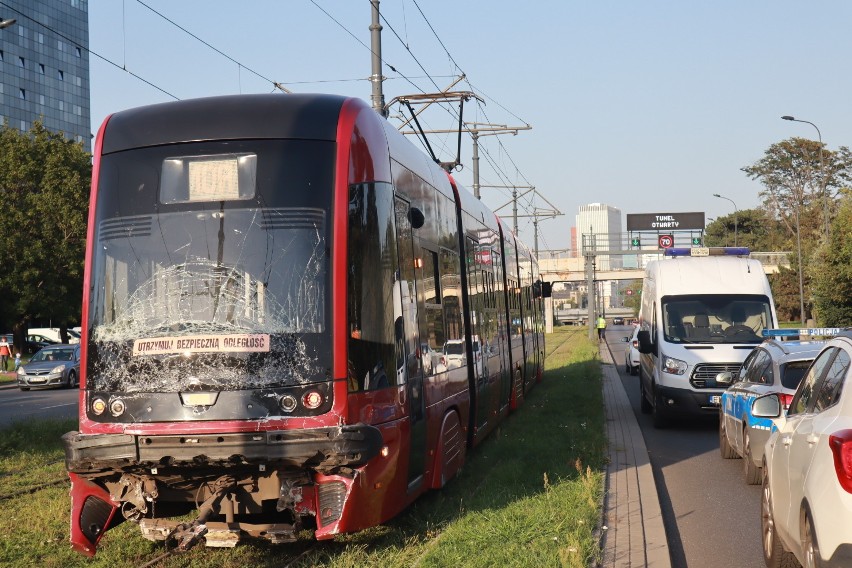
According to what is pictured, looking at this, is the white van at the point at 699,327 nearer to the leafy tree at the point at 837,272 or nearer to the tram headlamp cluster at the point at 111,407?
the tram headlamp cluster at the point at 111,407

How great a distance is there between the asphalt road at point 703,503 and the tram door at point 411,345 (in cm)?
210

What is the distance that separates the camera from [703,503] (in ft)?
34.0

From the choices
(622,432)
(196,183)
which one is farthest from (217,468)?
(622,432)

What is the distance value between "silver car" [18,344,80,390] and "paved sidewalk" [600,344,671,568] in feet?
77.0

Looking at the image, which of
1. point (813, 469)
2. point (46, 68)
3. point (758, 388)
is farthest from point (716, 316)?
point (46, 68)

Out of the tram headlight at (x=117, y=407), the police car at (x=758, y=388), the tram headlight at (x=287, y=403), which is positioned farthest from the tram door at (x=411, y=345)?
the police car at (x=758, y=388)

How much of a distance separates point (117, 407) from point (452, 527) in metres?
2.73

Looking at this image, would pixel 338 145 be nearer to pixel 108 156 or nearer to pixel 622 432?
pixel 108 156

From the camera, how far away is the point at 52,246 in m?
54.7

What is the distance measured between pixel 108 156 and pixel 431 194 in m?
3.43

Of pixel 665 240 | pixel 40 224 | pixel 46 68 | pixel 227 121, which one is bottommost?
pixel 227 121

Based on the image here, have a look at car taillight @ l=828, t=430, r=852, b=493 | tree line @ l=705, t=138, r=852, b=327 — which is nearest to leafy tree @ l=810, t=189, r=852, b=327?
tree line @ l=705, t=138, r=852, b=327

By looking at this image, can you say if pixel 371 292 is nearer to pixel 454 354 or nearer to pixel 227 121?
pixel 227 121

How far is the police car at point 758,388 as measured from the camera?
35.7 ft
